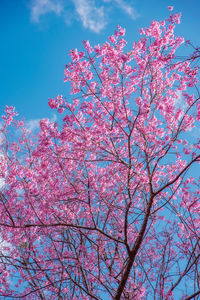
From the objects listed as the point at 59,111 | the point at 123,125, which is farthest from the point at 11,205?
the point at 123,125

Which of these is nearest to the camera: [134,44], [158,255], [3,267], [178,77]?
[134,44]

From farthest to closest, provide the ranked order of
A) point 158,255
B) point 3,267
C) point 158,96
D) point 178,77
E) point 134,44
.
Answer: point 158,255 → point 3,267 → point 178,77 → point 134,44 → point 158,96

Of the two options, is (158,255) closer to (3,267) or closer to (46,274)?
(46,274)

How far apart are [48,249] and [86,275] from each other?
200 centimetres

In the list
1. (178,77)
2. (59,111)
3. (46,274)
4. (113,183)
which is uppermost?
(178,77)

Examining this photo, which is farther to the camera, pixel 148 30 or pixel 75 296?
pixel 75 296

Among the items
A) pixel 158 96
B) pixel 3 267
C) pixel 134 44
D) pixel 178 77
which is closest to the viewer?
pixel 158 96

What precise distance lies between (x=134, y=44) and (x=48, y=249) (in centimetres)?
708

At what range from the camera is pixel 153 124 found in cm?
715

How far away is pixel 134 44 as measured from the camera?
688cm

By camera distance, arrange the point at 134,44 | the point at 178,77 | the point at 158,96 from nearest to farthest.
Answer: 1. the point at 158,96
2. the point at 134,44
3. the point at 178,77

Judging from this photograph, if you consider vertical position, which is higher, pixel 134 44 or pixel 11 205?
pixel 134 44

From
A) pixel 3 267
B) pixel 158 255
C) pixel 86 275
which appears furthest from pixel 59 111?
pixel 158 255

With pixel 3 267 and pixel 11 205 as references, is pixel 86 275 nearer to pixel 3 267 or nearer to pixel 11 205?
pixel 3 267
